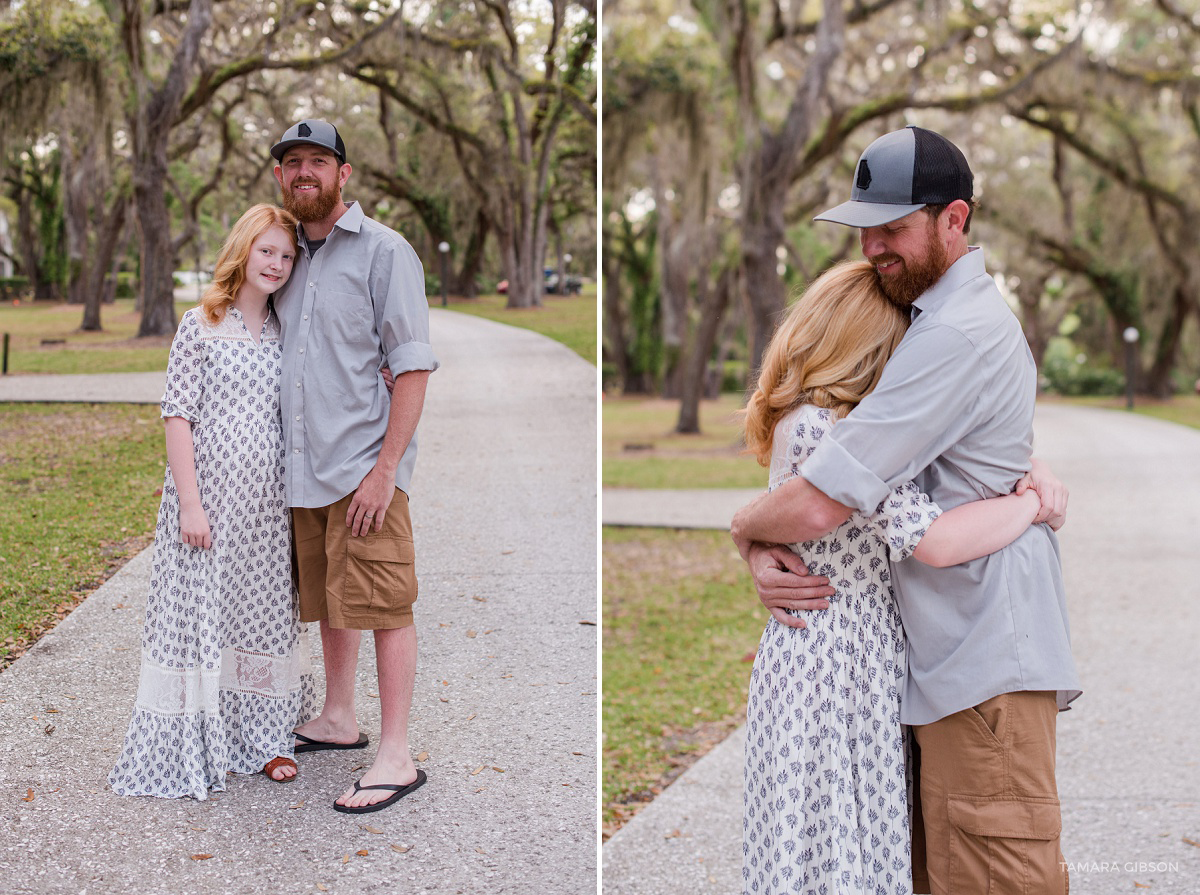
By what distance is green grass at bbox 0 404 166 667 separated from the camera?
3.18 metres

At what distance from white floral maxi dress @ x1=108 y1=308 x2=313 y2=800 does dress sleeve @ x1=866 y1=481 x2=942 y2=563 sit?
1.78 meters

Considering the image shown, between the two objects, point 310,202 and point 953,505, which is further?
point 310,202

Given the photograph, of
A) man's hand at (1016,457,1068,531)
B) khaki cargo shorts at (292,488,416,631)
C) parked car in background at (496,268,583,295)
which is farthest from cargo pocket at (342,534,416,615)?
parked car in background at (496,268,583,295)

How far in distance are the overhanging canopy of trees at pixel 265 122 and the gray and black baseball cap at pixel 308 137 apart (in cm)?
58

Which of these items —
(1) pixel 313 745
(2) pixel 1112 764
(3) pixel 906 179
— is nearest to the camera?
(3) pixel 906 179

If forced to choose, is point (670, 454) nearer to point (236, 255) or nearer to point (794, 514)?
point (236, 255)

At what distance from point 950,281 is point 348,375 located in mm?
1622

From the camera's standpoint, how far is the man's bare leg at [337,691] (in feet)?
10.5

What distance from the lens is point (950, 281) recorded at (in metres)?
1.94

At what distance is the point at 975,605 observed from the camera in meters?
1.93

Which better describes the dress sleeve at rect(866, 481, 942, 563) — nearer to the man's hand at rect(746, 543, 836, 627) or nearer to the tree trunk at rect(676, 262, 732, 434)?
the man's hand at rect(746, 543, 836, 627)

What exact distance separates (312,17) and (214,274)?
3.09 m

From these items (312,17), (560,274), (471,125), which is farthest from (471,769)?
(312,17)

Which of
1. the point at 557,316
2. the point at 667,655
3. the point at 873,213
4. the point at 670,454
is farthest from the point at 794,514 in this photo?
the point at 670,454
